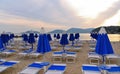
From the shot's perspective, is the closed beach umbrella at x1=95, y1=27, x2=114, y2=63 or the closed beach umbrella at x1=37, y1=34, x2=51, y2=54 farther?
the closed beach umbrella at x1=37, y1=34, x2=51, y2=54

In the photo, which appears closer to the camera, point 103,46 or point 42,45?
point 103,46

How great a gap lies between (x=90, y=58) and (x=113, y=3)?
6.96 m

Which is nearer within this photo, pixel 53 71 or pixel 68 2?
pixel 53 71

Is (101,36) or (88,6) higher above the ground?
(88,6)

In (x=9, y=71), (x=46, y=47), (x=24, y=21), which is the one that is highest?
(x=24, y=21)

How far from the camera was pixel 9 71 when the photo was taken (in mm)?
8070

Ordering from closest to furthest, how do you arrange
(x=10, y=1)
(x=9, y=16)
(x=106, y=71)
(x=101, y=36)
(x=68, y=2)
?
1. (x=106, y=71)
2. (x=101, y=36)
3. (x=68, y=2)
4. (x=10, y=1)
5. (x=9, y=16)

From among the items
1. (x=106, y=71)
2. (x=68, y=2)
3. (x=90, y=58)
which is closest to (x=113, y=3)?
(x=68, y=2)

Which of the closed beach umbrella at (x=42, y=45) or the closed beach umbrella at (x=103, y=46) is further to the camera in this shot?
the closed beach umbrella at (x=42, y=45)

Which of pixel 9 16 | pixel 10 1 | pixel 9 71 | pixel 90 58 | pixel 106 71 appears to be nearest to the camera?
pixel 106 71

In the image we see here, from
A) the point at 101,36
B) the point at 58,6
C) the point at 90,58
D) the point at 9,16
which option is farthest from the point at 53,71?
the point at 9,16

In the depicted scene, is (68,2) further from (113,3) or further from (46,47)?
(46,47)

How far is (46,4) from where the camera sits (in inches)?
619

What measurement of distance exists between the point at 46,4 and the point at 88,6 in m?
3.76
